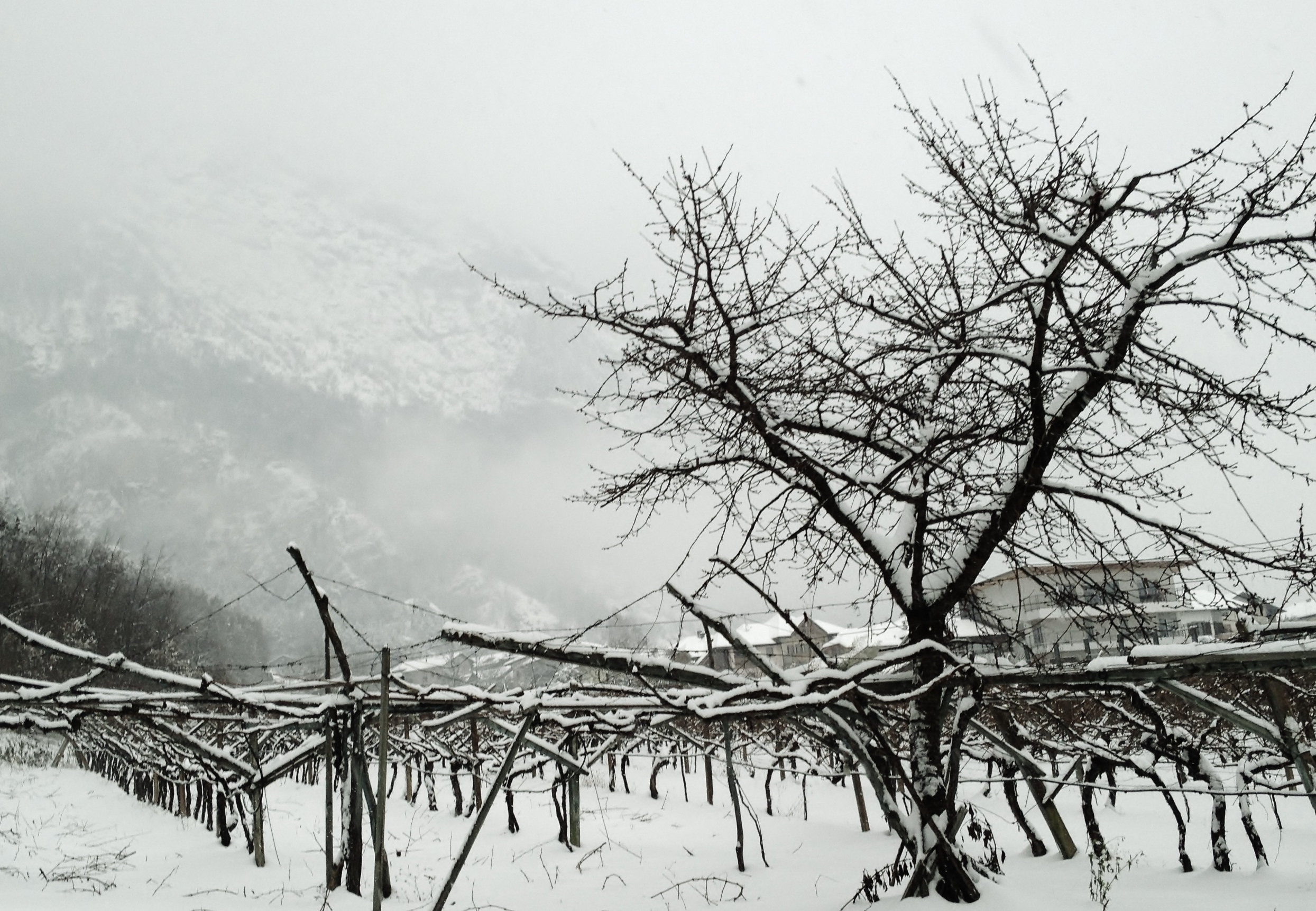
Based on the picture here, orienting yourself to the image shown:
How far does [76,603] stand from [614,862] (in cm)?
5471

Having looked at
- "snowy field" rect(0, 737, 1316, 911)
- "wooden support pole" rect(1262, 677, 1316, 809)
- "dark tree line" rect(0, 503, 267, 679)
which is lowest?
"snowy field" rect(0, 737, 1316, 911)

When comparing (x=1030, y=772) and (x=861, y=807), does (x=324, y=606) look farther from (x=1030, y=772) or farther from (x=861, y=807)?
(x=861, y=807)

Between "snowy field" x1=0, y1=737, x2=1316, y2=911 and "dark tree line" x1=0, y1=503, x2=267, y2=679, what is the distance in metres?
22.0

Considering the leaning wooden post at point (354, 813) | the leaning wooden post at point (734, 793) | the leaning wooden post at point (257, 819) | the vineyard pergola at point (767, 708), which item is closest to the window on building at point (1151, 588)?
the vineyard pergola at point (767, 708)

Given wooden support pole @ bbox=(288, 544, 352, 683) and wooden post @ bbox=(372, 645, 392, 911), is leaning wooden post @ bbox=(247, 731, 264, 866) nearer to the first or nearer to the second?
wooden support pole @ bbox=(288, 544, 352, 683)

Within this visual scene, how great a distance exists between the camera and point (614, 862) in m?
15.3

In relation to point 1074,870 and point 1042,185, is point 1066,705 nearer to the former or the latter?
point 1074,870

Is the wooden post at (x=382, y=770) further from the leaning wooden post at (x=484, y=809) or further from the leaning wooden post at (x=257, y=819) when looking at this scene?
the leaning wooden post at (x=257, y=819)

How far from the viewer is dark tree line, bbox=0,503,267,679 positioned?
4712 cm

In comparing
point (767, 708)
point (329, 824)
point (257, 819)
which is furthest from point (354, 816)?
point (767, 708)

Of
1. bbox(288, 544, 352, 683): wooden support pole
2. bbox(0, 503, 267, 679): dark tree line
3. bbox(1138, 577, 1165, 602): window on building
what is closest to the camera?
bbox(1138, 577, 1165, 602): window on building

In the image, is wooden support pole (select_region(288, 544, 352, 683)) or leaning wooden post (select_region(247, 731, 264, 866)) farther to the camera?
leaning wooden post (select_region(247, 731, 264, 866))

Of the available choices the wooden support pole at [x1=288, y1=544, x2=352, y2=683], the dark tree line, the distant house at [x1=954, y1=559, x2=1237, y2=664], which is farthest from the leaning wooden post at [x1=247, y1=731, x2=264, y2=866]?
the dark tree line

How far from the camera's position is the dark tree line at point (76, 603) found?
47125mm
